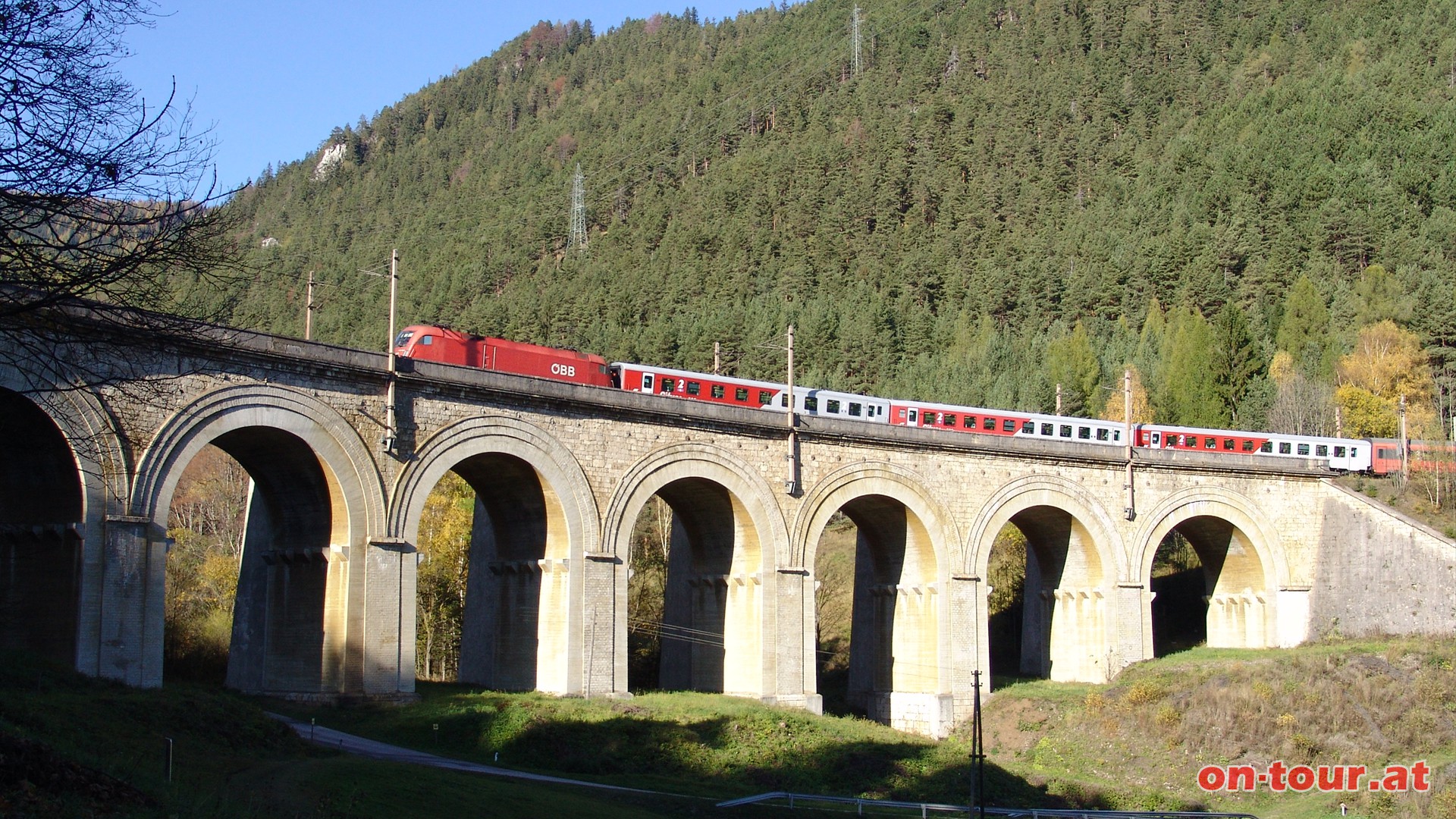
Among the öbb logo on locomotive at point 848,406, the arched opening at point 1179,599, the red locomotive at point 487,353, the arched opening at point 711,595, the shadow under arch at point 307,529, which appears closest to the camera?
the shadow under arch at point 307,529

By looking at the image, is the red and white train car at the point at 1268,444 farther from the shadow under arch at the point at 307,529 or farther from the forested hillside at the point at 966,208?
the shadow under arch at the point at 307,529

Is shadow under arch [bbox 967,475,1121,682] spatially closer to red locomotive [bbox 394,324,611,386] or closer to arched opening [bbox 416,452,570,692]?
red locomotive [bbox 394,324,611,386]

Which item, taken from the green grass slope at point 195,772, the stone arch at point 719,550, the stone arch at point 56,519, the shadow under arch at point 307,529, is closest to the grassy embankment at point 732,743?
the green grass slope at point 195,772

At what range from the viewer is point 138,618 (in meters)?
27.6

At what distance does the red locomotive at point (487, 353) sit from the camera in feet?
117

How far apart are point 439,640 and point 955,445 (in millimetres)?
25071

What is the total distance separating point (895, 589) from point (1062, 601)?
309 inches

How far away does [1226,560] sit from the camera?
51562 mm

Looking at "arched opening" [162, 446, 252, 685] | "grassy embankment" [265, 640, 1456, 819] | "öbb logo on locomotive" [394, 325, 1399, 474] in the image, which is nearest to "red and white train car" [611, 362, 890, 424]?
"öbb logo on locomotive" [394, 325, 1399, 474]

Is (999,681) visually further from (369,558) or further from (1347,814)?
(369,558)

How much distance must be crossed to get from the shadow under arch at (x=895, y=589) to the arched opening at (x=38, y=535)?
20727 mm

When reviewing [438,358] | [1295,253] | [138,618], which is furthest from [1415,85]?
[138,618]

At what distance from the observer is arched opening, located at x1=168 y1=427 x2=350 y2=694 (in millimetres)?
31719

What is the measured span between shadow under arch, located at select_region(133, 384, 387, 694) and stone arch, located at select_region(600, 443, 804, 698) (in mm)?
7319
